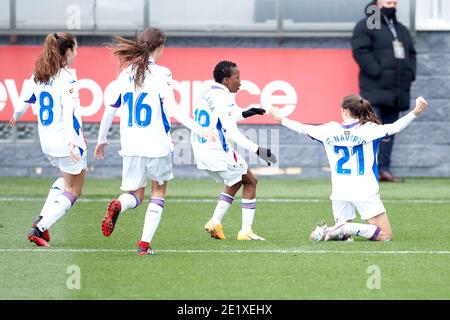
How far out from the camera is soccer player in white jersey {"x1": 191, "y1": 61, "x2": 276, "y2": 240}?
11586mm

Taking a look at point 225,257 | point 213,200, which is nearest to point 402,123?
point 225,257

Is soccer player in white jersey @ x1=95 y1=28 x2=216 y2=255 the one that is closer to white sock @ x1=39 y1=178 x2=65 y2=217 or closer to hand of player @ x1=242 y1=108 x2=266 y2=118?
white sock @ x1=39 y1=178 x2=65 y2=217

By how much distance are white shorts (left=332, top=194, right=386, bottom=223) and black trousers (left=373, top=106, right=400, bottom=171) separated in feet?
18.7

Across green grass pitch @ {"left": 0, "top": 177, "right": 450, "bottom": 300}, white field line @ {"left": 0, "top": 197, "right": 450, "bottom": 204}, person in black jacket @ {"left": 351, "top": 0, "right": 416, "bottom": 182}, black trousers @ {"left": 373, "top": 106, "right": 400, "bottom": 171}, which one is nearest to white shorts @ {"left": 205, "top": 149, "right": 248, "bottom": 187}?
green grass pitch @ {"left": 0, "top": 177, "right": 450, "bottom": 300}

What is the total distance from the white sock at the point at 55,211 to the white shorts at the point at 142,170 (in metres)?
0.75

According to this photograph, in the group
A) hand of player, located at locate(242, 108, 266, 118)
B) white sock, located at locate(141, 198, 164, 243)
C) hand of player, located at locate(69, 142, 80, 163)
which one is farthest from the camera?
hand of player, located at locate(242, 108, 266, 118)

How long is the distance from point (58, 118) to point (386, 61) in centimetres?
698

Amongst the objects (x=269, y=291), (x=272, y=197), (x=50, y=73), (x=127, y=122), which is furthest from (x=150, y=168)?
(x=272, y=197)

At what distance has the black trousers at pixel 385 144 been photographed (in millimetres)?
17188

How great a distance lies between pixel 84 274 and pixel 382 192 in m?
7.10

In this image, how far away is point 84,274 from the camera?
30.6 feet

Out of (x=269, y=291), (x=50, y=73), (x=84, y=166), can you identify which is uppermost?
(x=50, y=73)

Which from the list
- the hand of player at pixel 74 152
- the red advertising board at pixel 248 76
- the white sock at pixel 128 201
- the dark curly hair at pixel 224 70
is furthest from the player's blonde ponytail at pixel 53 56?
the red advertising board at pixel 248 76

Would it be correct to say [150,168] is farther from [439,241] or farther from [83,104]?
[83,104]
